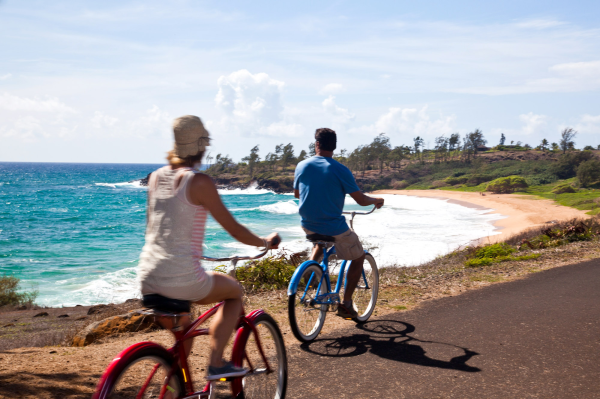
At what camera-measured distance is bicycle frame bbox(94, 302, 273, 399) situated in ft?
6.69

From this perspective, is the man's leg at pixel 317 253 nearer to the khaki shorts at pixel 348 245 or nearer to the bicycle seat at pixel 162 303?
the khaki shorts at pixel 348 245

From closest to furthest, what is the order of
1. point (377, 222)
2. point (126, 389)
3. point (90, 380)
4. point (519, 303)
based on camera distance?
point (126, 389)
point (90, 380)
point (519, 303)
point (377, 222)

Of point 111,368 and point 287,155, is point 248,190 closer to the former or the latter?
point 287,155

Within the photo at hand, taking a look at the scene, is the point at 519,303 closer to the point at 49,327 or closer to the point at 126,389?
the point at 126,389

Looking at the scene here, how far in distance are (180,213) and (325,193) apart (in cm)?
248

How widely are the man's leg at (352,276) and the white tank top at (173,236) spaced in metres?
2.94

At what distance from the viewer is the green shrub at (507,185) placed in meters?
66.8

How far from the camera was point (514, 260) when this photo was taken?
9484 millimetres

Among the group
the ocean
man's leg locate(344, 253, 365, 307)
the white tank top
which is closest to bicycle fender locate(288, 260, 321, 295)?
man's leg locate(344, 253, 365, 307)

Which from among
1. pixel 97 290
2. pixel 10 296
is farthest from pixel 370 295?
pixel 97 290

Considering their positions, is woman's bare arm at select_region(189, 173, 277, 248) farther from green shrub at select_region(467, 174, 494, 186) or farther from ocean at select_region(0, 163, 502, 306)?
green shrub at select_region(467, 174, 494, 186)

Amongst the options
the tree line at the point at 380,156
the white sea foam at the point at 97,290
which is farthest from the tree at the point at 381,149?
the white sea foam at the point at 97,290

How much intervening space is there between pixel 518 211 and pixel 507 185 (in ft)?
91.1

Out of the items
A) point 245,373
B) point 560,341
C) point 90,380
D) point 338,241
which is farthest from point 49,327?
point 560,341
